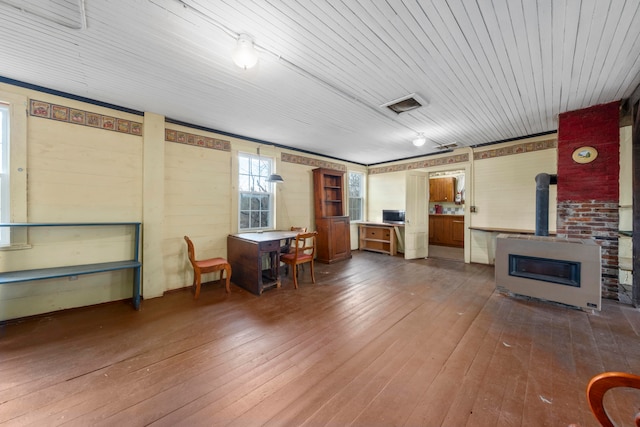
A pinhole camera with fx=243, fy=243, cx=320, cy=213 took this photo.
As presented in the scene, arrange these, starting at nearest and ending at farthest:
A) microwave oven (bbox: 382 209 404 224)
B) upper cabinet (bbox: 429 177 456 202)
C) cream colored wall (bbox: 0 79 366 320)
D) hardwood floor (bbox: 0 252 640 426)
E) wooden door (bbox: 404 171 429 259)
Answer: hardwood floor (bbox: 0 252 640 426) → cream colored wall (bbox: 0 79 366 320) → wooden door (bbox: 404 171 429 259) → microwave oven (bbox: 382 209 404 224) → upper cabinet (bbox: 429 177 456 202)

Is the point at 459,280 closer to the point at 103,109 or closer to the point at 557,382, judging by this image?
the point at 557,382

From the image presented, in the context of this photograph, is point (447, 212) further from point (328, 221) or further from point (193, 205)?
point (193, 205)

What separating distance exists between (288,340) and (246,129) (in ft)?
10.8

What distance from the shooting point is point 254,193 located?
4645 mm

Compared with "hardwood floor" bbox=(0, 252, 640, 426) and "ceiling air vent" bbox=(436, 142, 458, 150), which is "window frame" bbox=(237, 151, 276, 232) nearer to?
"hardwood floor" bbox=(0, 252, 640, 426)

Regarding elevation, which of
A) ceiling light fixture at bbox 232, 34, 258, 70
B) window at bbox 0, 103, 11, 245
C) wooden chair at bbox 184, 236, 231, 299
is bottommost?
wooden chair at bbox 184, 236, 231, 299

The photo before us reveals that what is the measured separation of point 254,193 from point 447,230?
595cm

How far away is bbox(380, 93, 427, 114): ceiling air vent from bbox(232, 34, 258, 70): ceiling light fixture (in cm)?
182

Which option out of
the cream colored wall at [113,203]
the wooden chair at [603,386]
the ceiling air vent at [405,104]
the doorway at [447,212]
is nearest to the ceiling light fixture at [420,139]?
the ceiling air vent at [405,104]

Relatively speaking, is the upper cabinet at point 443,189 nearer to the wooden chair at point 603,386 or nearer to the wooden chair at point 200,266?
the wooden chair at point 200,266

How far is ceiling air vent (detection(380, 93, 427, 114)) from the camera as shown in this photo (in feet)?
9.78

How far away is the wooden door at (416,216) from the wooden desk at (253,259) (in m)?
3.03

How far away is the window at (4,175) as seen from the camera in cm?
260

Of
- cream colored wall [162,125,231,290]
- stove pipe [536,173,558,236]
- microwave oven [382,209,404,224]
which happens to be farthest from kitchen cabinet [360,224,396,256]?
cream colored wall [162,125,231,290]
